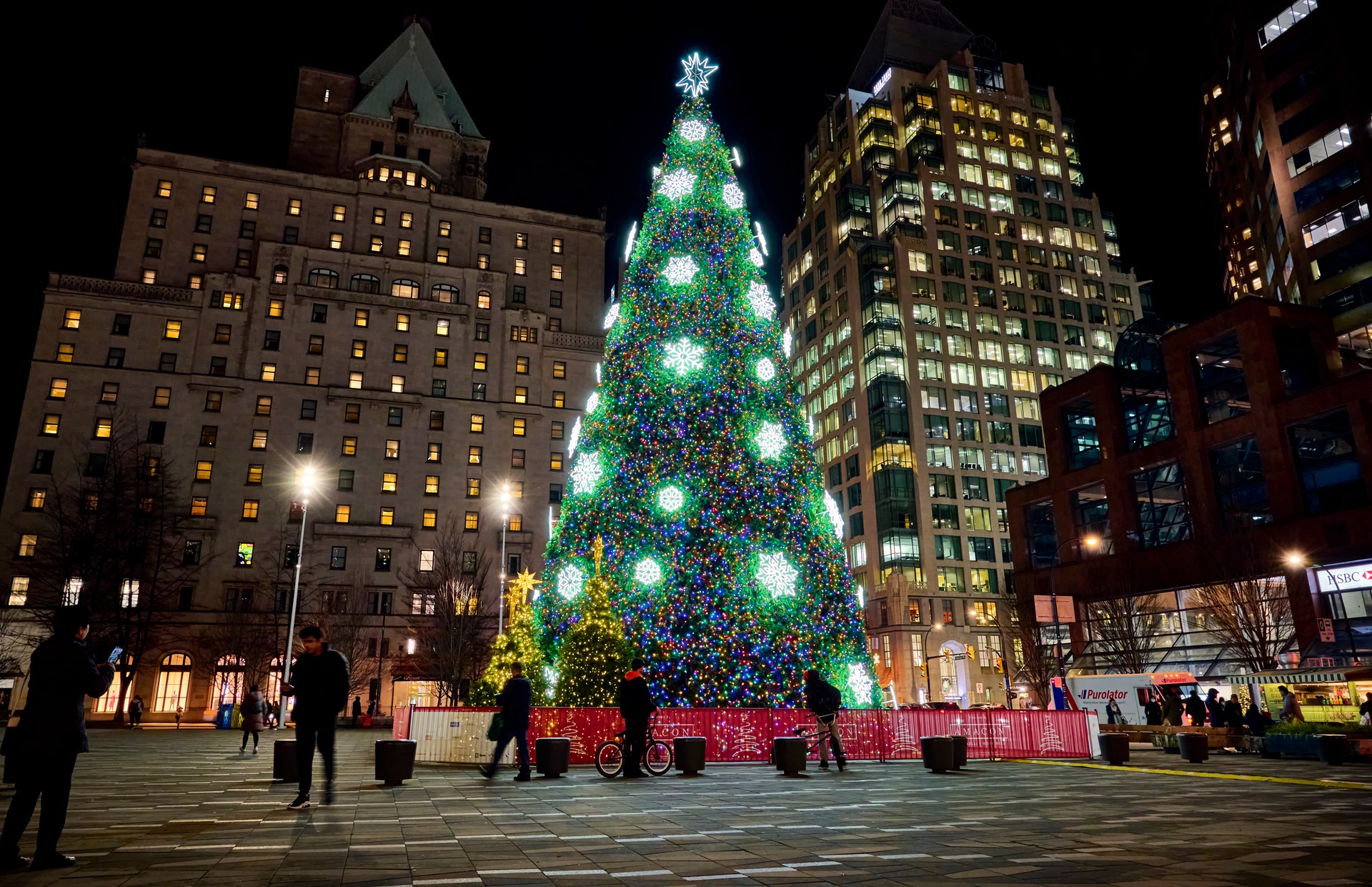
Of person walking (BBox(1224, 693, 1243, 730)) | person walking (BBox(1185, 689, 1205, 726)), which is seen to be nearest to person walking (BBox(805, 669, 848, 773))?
person walking (BBox(1224, 693, 1243, 730))

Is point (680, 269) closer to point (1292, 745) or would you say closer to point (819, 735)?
point (819, 735)

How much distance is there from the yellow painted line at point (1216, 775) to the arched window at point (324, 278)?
2750 inches

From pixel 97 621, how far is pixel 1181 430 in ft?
229

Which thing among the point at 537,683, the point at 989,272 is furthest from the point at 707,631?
the point at 989,272

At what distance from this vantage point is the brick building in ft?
141

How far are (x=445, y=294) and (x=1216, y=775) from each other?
71.8 meters

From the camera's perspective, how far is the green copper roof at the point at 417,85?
281 feet

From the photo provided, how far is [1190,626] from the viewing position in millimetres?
52875

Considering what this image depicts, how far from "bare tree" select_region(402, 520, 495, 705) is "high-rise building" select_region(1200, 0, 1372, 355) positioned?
65.5 metres

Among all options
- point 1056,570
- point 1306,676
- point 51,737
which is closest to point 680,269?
point 51,737

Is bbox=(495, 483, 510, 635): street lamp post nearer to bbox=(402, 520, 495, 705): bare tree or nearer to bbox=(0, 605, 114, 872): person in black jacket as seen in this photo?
bbox=(402, 520, 495, 705): bare tree

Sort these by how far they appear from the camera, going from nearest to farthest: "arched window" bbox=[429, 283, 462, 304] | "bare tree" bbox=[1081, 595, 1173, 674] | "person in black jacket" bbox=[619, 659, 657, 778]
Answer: "person in black jacket" bbox=[619, 659, 657, 778] < "bare tree" bbox=[1081, 595, 1173, 674] < "arched window" bbox=[429, 283, 462, 304]

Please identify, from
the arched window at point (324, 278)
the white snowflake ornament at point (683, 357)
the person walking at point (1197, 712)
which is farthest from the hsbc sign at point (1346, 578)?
the arched window at point (324, 278)

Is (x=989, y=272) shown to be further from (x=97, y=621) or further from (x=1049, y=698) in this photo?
(x=97, y=621)
